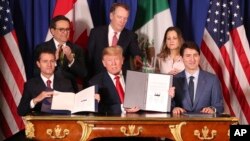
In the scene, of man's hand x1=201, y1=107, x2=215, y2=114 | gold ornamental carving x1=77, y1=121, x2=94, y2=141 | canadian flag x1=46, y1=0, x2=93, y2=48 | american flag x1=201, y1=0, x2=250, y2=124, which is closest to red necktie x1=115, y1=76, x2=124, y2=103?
gold ornamental carving x1=77, y1=121, x2=94, y2=141

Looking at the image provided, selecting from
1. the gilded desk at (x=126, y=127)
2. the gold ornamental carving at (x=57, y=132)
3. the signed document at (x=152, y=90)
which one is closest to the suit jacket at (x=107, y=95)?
the signed document at (x=152, y=90)

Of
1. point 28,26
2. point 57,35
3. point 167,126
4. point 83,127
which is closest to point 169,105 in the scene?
Answer: point 167,126

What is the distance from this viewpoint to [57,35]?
4422 millimetres

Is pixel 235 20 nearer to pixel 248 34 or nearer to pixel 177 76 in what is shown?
pixel 248 34

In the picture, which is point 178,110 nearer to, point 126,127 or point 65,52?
point 126,127

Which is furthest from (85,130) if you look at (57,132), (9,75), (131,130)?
(9,75)

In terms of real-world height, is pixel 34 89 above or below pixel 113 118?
above

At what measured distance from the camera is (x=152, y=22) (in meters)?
5.30

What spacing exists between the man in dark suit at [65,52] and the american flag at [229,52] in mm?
1484

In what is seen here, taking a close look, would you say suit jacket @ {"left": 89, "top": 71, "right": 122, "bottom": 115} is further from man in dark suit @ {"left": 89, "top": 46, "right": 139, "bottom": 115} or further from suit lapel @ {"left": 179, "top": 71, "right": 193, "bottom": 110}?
suit lapel @ {"left": 179, "top": 71, "right": 193, "bottom": 110}

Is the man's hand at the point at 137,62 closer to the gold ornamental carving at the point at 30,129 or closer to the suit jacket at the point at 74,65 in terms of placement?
the suit jacket at the point at 74,65

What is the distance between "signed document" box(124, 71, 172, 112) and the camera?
3.51 metres

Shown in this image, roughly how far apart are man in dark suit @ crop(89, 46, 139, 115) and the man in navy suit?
0.43m

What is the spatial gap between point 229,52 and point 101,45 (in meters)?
1.53
